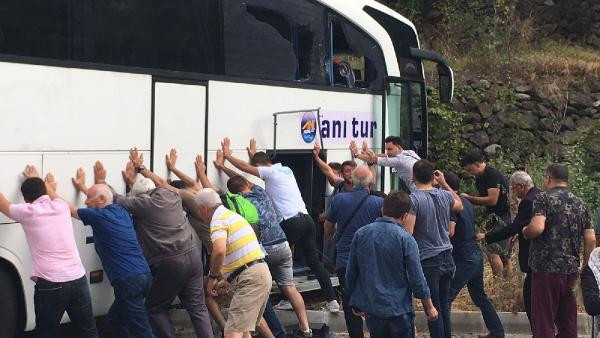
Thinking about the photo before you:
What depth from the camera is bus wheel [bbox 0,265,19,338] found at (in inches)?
300

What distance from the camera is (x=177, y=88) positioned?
8992mm

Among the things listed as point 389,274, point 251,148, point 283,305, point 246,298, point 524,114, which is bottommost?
point 283,305

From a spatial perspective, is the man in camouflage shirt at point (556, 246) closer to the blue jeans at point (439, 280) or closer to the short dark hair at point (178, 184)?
the blue jeans at point (439, 280)

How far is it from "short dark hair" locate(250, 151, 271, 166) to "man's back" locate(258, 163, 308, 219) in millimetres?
79

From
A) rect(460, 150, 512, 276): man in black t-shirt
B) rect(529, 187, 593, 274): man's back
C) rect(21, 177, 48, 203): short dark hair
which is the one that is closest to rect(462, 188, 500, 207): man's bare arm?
rect(460, 150, 512, 276): man in black t-shirt

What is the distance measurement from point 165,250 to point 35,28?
2.18 m

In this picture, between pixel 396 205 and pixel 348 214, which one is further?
pixel 348 214

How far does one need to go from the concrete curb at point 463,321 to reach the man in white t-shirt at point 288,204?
0.46 feet

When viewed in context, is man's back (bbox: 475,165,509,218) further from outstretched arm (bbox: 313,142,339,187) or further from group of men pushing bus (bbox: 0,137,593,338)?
outstretched arm (bbox: 313,142,339,187)

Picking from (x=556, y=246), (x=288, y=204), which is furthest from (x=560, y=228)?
(x=288, y=204)

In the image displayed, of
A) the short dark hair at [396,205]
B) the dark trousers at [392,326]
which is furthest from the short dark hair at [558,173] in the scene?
the dark trousers at [392,326]

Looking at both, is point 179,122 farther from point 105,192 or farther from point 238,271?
point 238,271

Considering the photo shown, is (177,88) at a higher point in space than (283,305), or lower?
higher

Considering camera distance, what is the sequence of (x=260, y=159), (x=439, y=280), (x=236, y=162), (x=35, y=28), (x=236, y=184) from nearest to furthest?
1. (x=35, y=28)
2. (x=439, y=280)
3. (x=236, y=184)
4. (x=236, y=162)
5. (x=260, y=159)
